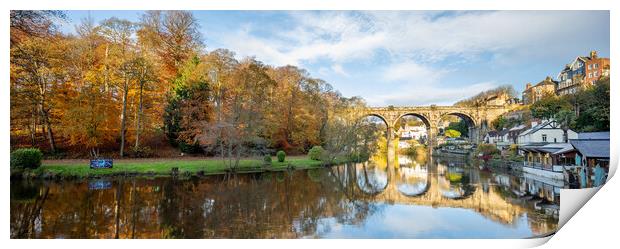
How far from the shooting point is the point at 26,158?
9711 millimetres

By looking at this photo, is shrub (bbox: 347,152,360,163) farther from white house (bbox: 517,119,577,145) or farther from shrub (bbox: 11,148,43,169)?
shrub (bbox: 11,148,43,169)

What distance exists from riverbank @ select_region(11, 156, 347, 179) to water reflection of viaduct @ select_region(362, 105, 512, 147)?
19.3 meters

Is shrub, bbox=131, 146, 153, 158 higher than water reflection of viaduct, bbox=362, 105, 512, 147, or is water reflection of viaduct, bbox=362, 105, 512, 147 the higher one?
water reflection of viaduct, bbox=362, 105, 512, 147

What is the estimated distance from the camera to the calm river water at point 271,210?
5871 mm

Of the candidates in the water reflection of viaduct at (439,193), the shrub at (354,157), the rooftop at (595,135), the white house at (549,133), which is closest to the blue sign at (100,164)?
the water reflection of viaduct at (439,193)

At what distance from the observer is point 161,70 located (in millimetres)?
16688

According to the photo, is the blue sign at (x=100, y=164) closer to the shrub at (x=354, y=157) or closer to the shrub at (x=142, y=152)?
the shrub at (x=142, y=152)

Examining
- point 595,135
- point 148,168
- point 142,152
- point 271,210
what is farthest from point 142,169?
point 595,135

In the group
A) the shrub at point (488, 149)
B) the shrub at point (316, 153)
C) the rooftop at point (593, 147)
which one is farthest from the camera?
the shrub at point (488, 149)

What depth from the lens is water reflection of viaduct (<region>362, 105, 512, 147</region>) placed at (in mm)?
33000

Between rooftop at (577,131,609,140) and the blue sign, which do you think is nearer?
rooftop at (577,131,609,140)

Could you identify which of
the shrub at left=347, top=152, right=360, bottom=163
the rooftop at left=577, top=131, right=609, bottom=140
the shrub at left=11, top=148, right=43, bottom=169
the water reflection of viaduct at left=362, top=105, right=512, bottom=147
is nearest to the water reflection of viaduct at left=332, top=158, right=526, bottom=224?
the rooftop at left=577, top=131, right=609, bottom=140

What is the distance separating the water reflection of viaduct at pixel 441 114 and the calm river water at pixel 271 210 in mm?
22314

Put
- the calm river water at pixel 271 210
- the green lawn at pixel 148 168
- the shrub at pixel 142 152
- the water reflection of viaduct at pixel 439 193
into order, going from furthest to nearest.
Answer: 1. the shrub at pixel 142 152
2. the green lawn at pixel 148 168
3. the water reflection of viaduct at pixel 439 193
4. the calm river water at pixel 271 210
